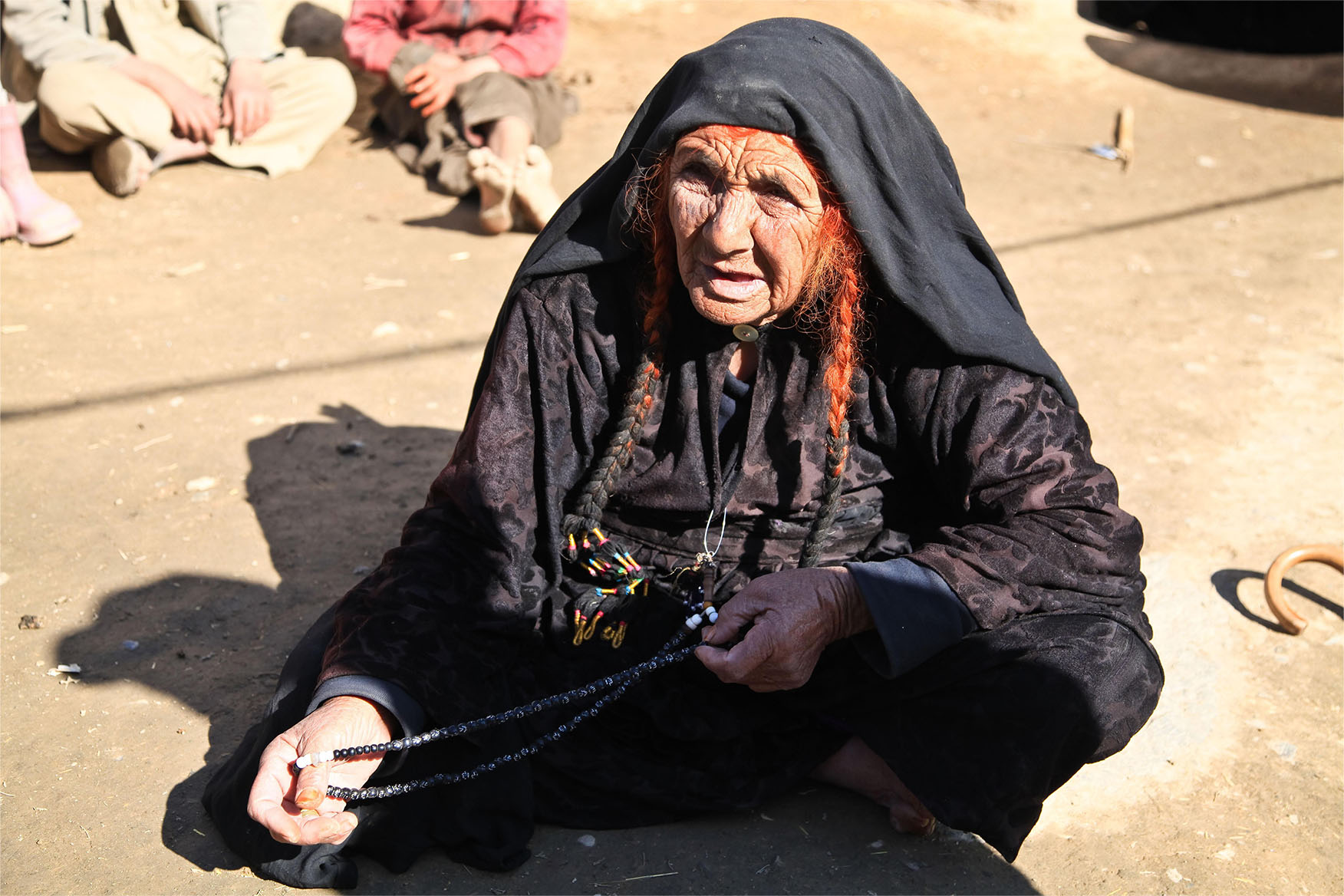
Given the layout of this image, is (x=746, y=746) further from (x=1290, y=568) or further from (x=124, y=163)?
(x=124, y=163)

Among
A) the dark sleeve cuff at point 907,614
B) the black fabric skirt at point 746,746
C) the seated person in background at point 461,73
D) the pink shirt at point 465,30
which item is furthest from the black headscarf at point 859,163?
the pink shirt at point 465,30

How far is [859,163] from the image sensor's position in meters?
2.11

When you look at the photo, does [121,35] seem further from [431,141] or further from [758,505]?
[758,505]

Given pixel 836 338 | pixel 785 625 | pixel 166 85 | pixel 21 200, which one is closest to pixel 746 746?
pixel 785 625

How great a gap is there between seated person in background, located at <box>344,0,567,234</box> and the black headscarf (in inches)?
143

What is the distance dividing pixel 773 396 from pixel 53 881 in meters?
1.67

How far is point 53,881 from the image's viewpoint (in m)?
2.20

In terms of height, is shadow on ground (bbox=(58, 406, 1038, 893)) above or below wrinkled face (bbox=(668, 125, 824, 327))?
below

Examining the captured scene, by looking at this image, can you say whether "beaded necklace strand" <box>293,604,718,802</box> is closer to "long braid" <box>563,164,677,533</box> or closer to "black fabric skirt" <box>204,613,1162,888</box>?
"black fabric skirt" <box>204,613,1162,888</box>

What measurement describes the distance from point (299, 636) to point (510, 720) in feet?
2.86

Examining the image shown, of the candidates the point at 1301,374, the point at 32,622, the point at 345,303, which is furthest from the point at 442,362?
the point at 1301,374

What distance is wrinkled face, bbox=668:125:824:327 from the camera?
2107mm

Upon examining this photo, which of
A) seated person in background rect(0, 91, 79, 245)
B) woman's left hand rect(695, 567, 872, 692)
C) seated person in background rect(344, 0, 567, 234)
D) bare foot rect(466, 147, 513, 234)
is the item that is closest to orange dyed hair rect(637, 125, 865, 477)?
woman's left hand rect(695, 567, 872, 692)

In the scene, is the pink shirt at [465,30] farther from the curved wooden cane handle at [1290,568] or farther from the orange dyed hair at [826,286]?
the curved wooden cane handle at [1290,568]
